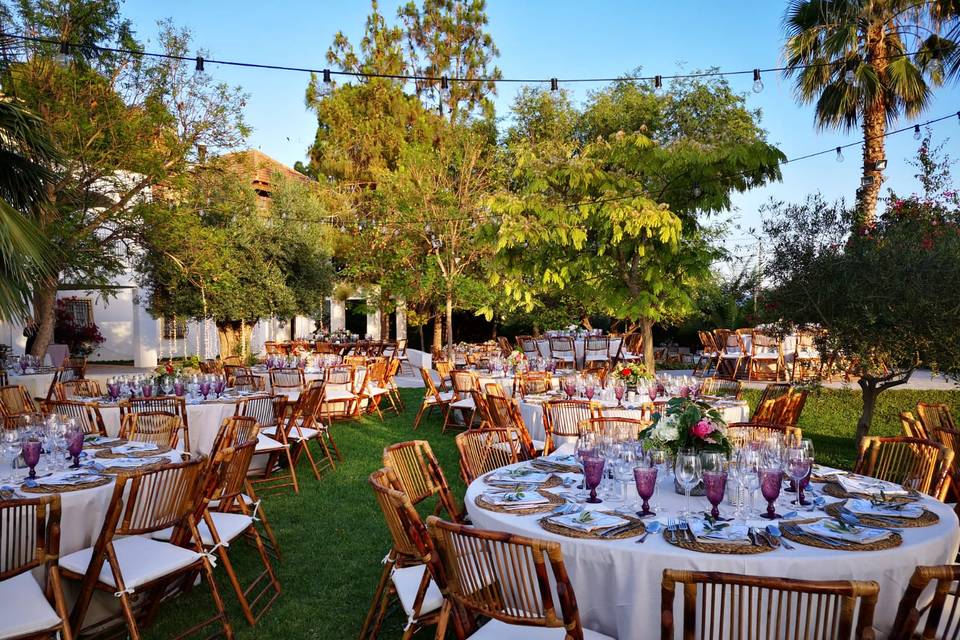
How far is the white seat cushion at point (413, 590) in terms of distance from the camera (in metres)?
2.78

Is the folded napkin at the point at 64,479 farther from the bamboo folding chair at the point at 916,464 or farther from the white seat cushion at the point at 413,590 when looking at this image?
the bamboo folding chair at the point at 916,464

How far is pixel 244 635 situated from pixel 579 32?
10.7 m

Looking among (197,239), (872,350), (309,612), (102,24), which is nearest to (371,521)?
(309,612)

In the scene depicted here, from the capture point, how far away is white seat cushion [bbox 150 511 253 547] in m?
3.63

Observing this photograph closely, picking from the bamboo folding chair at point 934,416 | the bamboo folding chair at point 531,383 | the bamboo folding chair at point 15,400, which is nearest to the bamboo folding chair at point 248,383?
the bamboo folding chair at point 15,400

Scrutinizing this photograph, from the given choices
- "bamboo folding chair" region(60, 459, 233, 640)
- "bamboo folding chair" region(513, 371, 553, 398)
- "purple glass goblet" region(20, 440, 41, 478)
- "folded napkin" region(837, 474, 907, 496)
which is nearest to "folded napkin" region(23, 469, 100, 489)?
"purple glass goblet" region(20, 440, 41, 478)

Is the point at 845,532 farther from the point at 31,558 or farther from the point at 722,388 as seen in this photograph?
the point at 722,388

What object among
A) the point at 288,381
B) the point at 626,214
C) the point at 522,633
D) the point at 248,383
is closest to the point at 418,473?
the point at 522,633

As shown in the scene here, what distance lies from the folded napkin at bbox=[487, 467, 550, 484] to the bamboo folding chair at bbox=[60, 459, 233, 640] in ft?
4.81

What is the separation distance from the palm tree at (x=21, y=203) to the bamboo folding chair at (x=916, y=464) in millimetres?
6328

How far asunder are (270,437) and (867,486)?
Result: 16.9 feet

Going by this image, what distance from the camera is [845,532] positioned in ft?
8.36

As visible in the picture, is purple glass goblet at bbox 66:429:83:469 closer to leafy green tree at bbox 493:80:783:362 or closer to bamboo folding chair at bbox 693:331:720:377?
leafy green tree at bbox 493:80:783:362

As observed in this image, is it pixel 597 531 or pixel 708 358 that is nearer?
pixel 597 531
